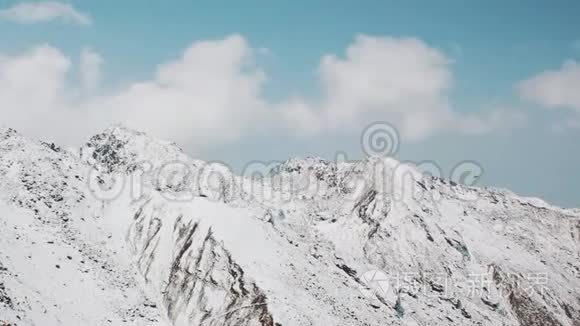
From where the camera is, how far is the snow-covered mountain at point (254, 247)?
43125 millimetres

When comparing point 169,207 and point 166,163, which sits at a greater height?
point 166,163

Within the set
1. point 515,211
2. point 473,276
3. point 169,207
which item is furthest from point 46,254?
point 515,211

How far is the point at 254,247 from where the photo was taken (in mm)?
49344

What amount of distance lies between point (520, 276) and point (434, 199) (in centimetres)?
1899

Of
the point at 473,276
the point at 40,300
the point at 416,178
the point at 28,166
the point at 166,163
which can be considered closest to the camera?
the point at 40,300

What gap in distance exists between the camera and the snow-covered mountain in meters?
43.1

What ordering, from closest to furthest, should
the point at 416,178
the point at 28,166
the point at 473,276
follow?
the point at 28,166 < the point at 473,276 < the point at 416,178

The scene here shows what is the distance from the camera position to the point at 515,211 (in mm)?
96812

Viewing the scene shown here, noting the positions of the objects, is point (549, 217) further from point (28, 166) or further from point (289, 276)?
point (28, 166)
